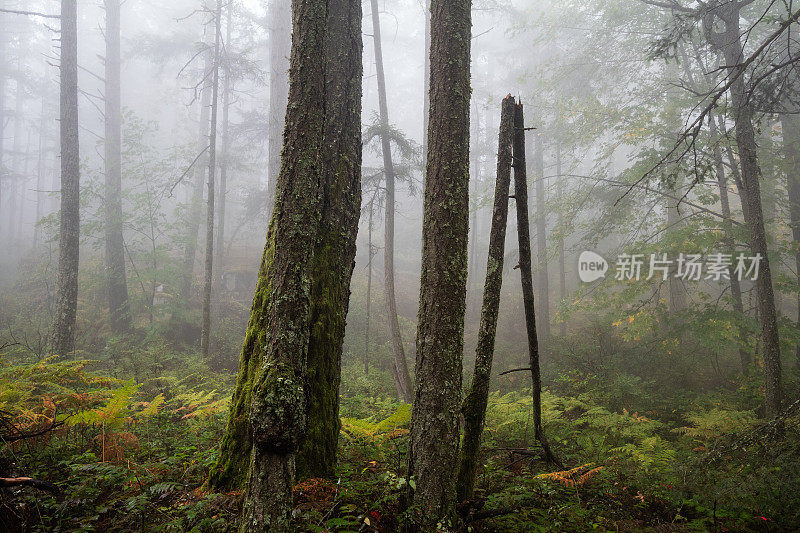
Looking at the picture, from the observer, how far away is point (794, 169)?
912 centimetres

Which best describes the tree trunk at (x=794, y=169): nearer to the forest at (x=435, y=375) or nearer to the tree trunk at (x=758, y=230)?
the forest at (x=435, y=375)

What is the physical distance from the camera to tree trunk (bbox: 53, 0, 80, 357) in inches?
343

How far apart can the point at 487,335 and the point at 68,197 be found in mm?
11078

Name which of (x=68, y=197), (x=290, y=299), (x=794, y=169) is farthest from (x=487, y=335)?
(x=68, y=197)

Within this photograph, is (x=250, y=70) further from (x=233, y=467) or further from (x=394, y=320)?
(x=233, y=467)

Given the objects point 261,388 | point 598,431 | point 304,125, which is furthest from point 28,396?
point 598,431

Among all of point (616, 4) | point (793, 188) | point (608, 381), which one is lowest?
point (608, 381)

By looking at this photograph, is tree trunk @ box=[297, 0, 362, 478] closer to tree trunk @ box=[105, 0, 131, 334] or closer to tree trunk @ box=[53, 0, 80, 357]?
tree trunk @ box=[53, 0, 80, 357]

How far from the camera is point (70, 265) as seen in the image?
9.07m

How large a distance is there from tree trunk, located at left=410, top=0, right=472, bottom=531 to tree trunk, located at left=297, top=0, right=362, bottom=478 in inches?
37.3

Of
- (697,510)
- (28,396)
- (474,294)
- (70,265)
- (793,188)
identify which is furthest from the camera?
(474,294)

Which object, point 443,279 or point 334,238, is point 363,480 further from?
point 334,238

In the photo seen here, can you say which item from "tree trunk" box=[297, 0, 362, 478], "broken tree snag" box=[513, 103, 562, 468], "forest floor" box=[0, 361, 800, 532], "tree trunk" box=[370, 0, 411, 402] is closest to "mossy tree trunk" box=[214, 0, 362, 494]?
"tree trunk" box=[297, 0, 362, 478]

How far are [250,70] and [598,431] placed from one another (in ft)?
44.6
